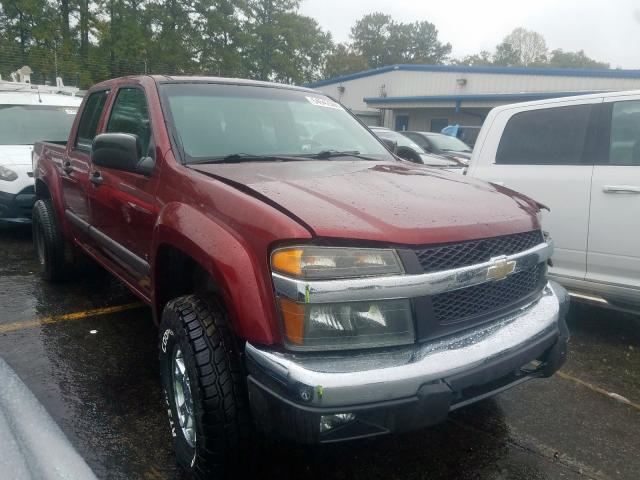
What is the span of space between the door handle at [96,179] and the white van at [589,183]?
3.14 meters

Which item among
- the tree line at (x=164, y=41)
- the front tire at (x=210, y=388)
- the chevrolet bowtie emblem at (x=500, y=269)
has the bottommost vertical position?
the front tire at (x=210, y=388)

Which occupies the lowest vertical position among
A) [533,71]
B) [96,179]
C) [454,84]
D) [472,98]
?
[96,179]

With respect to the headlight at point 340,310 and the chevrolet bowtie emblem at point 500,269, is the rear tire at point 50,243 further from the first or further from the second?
the chevrolet bowtie emblem at point 500,269

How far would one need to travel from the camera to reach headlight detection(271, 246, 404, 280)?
1.87 meters

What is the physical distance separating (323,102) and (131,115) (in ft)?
4.24

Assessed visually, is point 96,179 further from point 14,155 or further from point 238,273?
point 14,155

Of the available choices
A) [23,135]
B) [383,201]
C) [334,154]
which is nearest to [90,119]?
[334,154]

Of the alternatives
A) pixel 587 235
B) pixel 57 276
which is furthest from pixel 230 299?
pixel 57 276

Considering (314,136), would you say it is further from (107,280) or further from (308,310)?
(107,280)

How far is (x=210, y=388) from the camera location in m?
2.03

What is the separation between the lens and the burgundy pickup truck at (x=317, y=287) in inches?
Result: 73.0

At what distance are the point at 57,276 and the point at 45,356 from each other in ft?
5.04

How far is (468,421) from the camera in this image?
2.91m

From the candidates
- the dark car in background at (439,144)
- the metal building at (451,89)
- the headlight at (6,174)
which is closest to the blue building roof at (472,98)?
the metal building at (451,89)
